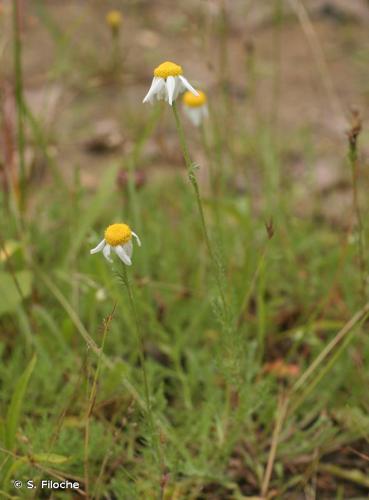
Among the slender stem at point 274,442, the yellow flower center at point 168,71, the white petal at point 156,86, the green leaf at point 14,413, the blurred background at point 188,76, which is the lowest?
the slender stem at point 274,442

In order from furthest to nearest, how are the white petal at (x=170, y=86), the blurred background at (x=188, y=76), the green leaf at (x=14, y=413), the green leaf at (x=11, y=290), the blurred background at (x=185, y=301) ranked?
the blurred background at (x=188, y=76)
the green leaf at (x=11, y=290)
the blurred background at (x=185, y=301)
the green leaf at (x=14, y=413)
the white petal at (x=170, y=86)

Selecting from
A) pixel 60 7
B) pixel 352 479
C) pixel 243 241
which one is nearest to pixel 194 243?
pixel 243 241

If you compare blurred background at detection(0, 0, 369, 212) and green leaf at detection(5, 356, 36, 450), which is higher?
blurred background at detection(0, 0, 369, 212)

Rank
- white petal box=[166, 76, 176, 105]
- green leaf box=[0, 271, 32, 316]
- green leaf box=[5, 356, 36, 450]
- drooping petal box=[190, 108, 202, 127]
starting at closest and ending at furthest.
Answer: white petal box=[166, 76, 176, 105] → green leaf box=[5, 356, 36, 450] → green leaf box=[0, 271, 32, 316] → drooping petal box=[190, 108, 202, 127]

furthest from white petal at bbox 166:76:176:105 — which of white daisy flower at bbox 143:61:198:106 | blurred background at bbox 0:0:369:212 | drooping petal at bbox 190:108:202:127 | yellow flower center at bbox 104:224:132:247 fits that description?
blurred background at bbox 0:0:369:212

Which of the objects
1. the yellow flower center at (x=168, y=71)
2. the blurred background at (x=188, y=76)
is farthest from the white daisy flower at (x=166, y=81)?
the blurred background at (x=188, y=76)

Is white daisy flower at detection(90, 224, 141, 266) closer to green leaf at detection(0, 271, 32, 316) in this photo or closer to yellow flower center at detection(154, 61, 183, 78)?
yellow flower center at detection(154, 61, 183, 78)

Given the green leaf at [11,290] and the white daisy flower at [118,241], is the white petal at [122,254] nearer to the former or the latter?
the white daisy flower at [118,241]
